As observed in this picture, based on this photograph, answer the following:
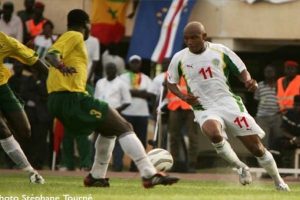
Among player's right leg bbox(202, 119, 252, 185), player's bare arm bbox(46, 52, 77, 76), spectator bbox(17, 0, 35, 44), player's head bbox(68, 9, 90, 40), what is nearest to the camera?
player's bare arm bbox(46, 52, 77, 76)

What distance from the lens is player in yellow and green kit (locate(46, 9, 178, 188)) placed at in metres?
14.0

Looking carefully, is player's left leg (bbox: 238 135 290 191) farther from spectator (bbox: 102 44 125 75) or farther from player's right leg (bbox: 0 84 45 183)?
spectator (bbox: 102 44 125 75)

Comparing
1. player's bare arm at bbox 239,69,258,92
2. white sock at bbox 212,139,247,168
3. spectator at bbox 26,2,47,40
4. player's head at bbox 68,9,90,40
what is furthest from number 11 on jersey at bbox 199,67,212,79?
spectator at bbox 26,2,47,40

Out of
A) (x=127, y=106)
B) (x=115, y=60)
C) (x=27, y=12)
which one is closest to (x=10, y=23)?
(x=27, y=12)

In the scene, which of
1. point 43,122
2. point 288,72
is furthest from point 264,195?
point 43,122

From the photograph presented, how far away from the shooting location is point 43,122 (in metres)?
23.6

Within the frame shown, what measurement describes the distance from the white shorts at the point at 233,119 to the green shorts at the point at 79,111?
73.9 inches

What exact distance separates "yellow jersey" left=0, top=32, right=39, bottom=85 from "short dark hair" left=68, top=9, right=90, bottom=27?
Result: 2.61 ft

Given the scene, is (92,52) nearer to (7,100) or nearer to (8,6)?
(8,6)

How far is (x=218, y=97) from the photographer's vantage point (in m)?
15.9

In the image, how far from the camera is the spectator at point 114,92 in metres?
23.1

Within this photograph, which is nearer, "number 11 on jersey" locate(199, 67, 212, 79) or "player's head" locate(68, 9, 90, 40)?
"player's head" locate(68, 9, 90, 40)

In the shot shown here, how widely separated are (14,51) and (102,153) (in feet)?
5.78

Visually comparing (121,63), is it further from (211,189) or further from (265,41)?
(211,189)
